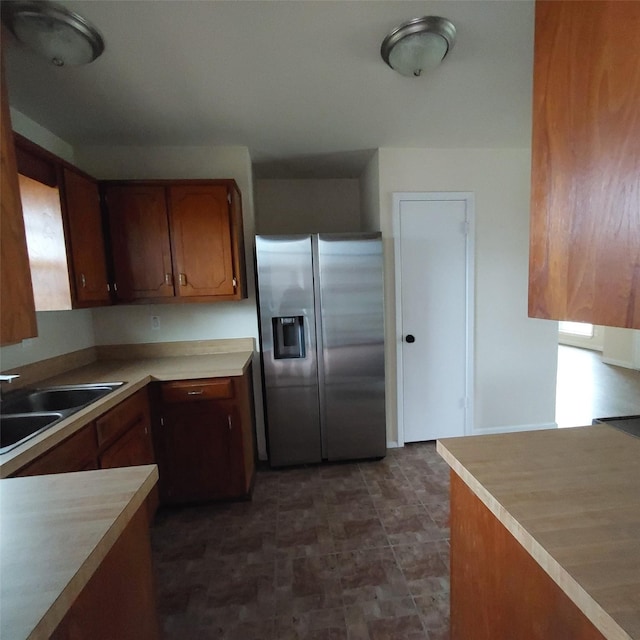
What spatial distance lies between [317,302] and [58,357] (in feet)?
5.68

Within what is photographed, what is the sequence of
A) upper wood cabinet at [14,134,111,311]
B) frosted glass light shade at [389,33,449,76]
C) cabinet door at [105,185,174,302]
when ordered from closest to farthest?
frosted glass light shade at [389,33,449,76]
upper wood cabinet at [14,134,111,311]
cabinet door at [105,185,174,302]

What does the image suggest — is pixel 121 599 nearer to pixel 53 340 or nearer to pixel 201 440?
pixel 201 440

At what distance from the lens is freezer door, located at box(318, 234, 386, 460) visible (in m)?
2.43

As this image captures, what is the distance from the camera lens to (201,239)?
222cm

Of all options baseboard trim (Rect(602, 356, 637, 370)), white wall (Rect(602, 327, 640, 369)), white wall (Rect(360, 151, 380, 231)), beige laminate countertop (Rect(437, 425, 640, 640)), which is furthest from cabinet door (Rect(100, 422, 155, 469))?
baseboard trim (Rect(602, 356, 637, 370))

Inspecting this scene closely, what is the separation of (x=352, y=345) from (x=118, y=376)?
5.13 feet

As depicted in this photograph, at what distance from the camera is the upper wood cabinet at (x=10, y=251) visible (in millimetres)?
685

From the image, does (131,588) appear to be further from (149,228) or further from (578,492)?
(149,228)

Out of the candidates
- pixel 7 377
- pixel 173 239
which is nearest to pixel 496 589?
pixel 7 377

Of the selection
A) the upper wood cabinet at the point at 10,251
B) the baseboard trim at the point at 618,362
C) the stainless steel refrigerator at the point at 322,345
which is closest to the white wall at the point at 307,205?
the stainless steel refrigerator at the point at 322,345

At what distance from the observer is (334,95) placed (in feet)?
5.98

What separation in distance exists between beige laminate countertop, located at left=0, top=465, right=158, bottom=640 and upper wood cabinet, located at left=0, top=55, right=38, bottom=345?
370mm

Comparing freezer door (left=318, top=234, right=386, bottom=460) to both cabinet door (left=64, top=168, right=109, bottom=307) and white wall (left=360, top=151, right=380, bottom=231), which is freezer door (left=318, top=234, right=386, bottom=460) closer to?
white wall (left=360, top=151, right=380, bottom=231)

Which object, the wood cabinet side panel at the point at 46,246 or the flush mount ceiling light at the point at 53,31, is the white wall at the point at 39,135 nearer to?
the wood cabinet side panel at the point at 46,246
